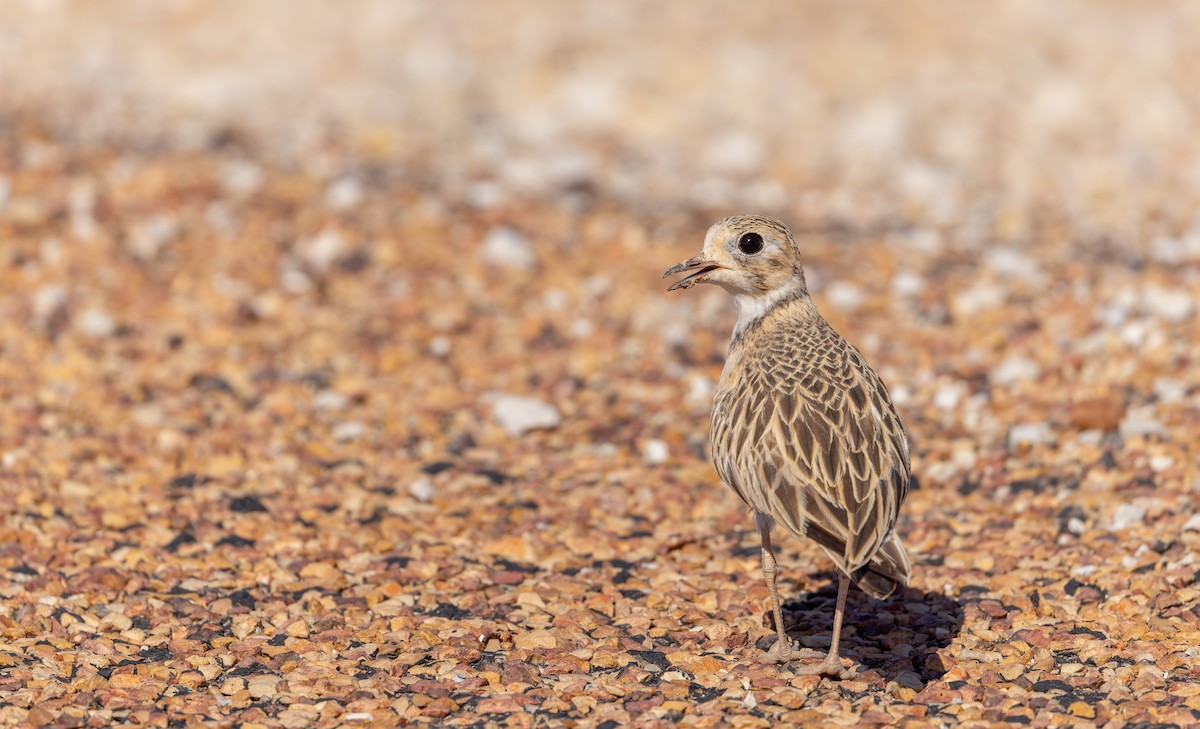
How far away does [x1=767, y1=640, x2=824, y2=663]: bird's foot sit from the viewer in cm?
559

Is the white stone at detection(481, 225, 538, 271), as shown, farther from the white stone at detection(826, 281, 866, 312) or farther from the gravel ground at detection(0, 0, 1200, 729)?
the white stone at detection(826, 281, 866, 312)

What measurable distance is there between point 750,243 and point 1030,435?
2.62m

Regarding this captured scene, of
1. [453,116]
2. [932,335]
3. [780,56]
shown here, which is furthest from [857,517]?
[780,56]

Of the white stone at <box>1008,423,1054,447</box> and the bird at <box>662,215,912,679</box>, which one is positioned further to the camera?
the white stone at <box>1008,423,1054,447</box>

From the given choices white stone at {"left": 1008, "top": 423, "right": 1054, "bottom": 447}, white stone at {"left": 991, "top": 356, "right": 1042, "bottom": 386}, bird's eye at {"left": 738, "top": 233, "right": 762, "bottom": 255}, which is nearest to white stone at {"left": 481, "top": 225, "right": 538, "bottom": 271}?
white stone at {"left": 991, "top": 356, "right": 1042, "bottom": 386}

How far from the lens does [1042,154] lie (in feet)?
41.1

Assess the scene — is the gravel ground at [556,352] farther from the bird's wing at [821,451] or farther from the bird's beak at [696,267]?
the bird's beak at [696,267]

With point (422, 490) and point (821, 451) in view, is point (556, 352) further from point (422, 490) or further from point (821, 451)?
point (821, 451)

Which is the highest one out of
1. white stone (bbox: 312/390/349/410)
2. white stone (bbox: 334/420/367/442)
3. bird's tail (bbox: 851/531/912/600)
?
white stone (bbox: 312/390/349/410)

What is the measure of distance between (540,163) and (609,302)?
251cm

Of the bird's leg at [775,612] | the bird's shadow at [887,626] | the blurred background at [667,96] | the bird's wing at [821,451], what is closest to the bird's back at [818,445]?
the bird's wing at [821,451]

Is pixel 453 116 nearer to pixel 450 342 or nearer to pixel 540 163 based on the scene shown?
pixel 540 163

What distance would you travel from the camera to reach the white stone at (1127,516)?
6.70 meters

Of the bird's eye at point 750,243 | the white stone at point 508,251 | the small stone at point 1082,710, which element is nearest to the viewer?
the small stone at point 1082,710
